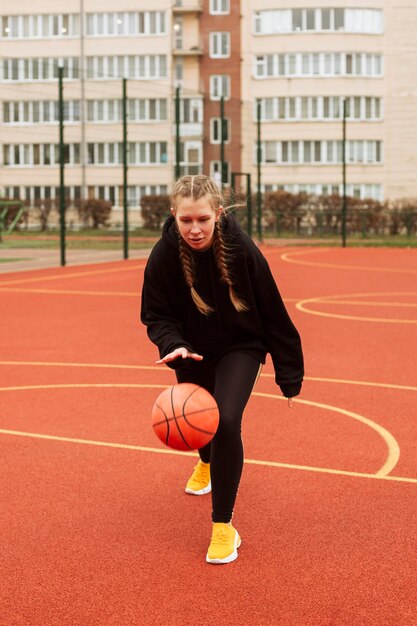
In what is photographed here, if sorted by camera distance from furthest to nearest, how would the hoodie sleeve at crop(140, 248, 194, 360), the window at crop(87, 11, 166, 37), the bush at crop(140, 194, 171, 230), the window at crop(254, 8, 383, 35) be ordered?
1. the window at crop(87, 11, 166, 37)
2. the window at crop(254, 8, 383, 35)
3. the bush at crop(140, 194, 171, 230)
4. the hoodie sleeve at crop(140, 248, 194, 360)

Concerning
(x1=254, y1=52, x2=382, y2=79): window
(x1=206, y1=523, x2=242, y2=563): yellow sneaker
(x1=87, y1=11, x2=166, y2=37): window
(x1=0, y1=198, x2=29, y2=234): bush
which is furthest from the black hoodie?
(x1=87, y1=11, x2=166, y2=37): window

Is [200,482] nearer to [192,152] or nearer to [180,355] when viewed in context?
[180,355]

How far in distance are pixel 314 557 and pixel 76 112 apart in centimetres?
5925

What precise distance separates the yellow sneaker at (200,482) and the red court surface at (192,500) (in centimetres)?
7

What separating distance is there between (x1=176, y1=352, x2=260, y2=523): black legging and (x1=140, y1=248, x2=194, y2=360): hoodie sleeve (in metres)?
0.20

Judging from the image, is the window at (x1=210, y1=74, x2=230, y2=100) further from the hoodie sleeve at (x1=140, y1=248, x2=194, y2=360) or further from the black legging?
the black legging

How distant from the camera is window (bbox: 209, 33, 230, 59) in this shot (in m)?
64.0

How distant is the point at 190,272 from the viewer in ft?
16.8

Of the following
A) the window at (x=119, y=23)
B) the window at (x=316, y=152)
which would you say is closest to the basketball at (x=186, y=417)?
the window at (x=316, y=152)

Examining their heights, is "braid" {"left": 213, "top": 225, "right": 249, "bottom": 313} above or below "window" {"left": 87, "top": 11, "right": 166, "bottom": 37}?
below

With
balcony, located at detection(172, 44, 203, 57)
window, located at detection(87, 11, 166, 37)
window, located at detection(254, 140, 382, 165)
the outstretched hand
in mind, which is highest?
window, located at detection(87, 11, 166, 37)

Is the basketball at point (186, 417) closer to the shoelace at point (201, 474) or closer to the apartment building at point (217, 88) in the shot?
the shoelace at point (201, 474)

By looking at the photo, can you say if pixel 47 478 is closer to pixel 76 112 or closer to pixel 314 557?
pixel 314 557

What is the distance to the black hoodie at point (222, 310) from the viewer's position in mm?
5105
